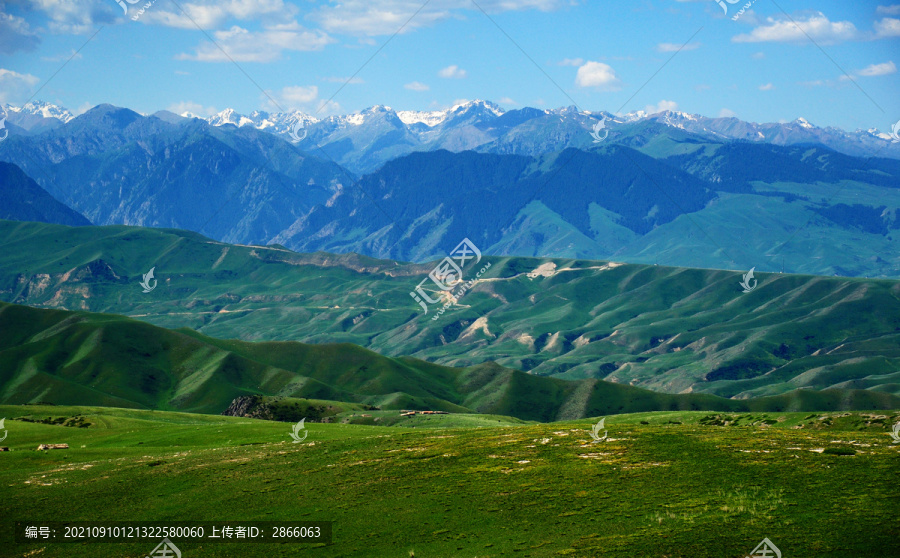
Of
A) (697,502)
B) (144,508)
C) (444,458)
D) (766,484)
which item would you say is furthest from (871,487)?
(144,508)

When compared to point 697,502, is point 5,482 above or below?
above

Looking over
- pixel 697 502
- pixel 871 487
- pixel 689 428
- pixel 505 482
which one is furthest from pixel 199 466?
pixel 871 487

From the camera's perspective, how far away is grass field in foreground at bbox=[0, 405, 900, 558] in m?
47.0

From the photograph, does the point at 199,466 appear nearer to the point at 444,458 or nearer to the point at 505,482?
the point at 444,458

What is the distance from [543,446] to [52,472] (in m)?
44.2

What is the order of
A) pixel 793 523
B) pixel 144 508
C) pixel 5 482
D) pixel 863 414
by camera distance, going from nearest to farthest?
1. pixel 793 523
2. pixel 144 508
3. pixel 5 482
4. pixel 863 414

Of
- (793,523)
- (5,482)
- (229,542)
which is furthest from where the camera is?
(5,482)

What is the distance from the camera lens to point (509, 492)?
57.6 meters

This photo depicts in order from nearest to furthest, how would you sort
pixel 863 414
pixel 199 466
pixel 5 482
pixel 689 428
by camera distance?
pixel 5 482
pixel 199 466
pixel 689 428
pixel 863 414

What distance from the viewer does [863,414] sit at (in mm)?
98562

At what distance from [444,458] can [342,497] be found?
486 inches

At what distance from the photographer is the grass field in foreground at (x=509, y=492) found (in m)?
A: 47.0

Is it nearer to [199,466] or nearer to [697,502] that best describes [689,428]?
[697,502]

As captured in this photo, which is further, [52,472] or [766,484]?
[52,472]
